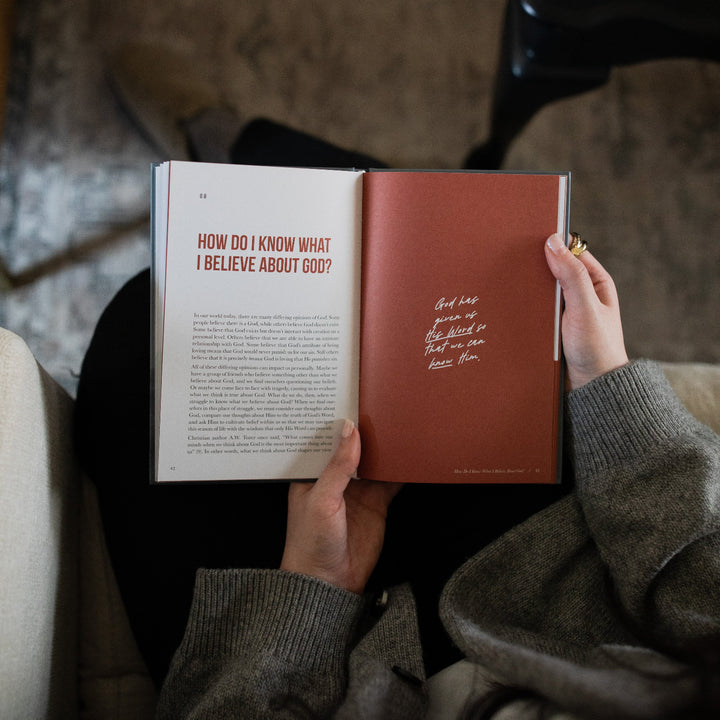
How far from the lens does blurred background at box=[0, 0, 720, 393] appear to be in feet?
3.67

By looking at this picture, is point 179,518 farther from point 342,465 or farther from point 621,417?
point 621,417

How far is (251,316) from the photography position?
654mm

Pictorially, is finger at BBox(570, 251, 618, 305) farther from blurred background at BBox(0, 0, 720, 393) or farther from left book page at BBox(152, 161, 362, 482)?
blurred background at BBox(0, 0, 720, 393)

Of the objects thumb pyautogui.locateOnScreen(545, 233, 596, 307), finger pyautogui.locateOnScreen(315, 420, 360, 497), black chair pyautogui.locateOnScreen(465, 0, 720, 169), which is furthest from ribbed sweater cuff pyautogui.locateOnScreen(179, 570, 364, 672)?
black chair pyautogui.locateOnScreen(465, 0, 720, 169)

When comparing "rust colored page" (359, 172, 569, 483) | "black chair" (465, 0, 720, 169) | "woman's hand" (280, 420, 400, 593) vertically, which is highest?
"black chair" (465, 0, 720, 169)

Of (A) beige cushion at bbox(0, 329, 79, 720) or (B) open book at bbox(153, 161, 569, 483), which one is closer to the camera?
(A) beige cushion at bbox(0, 329, 79, 720)

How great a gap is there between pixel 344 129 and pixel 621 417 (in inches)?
33.2

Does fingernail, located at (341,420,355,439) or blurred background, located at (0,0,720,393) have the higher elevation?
blurred background, located at (0,0,720,393)

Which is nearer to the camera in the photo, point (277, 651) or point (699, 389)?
point (277, 651)

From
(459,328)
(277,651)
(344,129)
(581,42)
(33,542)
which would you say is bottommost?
(277,651)

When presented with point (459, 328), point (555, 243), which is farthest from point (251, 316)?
point (555, 243)

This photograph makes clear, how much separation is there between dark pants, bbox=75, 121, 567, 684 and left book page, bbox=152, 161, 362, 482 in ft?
0.28

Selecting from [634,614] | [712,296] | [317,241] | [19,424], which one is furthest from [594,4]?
[19,424]

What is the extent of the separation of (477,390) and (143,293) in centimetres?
46
